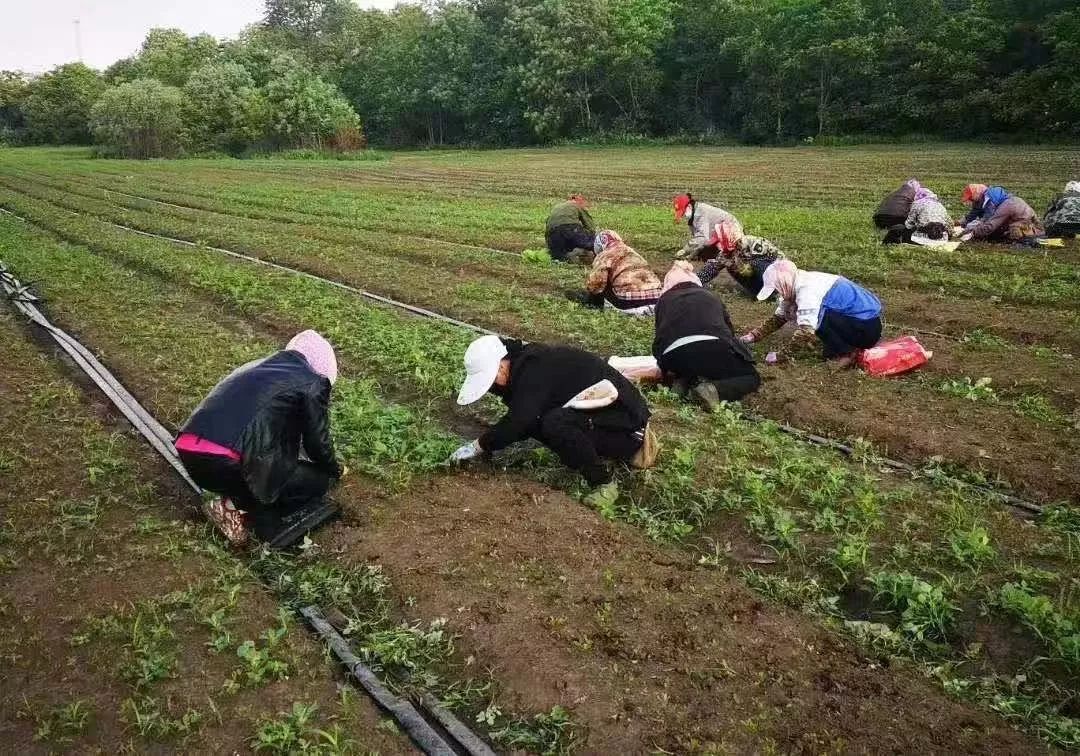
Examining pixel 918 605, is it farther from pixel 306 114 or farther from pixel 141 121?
pixel 141 121

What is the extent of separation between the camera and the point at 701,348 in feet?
20.4

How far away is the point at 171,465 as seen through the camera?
18.8 feet

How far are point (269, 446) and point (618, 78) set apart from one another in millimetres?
48283

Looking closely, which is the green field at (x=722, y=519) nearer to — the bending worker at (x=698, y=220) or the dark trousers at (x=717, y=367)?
the dark trousers at (x=717, y=367)

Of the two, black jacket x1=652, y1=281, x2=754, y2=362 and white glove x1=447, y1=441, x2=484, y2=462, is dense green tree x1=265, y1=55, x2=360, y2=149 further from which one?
white glove x1=447, y1=441, x2=484, y2=462

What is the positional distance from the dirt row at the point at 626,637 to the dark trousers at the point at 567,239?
7346 millimetres

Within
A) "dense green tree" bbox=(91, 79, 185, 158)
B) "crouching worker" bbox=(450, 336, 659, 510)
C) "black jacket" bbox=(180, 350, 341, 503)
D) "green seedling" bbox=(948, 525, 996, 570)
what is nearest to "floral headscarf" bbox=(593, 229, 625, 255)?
"crouching worker" bbox=(450, 336, 659, 510)

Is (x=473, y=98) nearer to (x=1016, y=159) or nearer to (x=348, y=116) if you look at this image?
(x=348, y=116)

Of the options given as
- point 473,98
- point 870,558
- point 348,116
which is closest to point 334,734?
point 870,558

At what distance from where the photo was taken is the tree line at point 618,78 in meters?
32.3

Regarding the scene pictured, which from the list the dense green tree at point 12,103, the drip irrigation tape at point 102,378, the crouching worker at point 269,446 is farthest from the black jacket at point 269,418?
the dense green tree at point 12,103

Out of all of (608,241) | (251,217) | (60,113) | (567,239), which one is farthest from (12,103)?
(608,241)

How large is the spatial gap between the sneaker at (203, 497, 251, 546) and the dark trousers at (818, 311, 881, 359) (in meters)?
4.93

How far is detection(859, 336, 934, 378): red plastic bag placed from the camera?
6.85m
